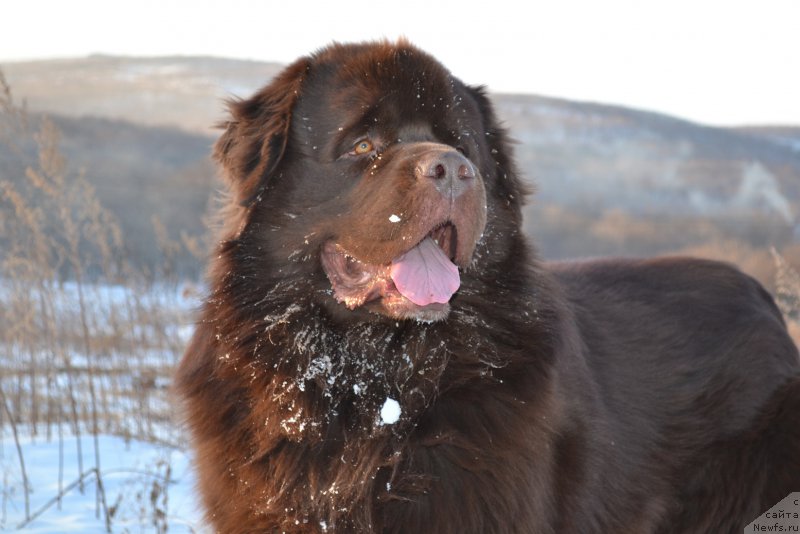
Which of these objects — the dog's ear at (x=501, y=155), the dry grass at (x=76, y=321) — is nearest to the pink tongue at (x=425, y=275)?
the dog's ear at (x=501, y=155)

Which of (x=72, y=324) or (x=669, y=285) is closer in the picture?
(x=669, y=285)

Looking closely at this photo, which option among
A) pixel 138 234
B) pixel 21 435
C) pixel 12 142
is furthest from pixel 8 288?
pixel 138 234

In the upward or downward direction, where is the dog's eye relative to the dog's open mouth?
upward

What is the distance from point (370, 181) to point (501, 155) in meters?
0.83

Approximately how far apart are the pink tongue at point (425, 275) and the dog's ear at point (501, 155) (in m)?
0.63

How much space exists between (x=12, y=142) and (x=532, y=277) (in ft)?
10.6

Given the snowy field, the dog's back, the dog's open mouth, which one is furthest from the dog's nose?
the snowy field

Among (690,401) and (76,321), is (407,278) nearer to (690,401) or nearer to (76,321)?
(690,401)

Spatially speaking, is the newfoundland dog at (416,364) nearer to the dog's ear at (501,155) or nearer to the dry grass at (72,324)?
the dog's ear at (501,155)

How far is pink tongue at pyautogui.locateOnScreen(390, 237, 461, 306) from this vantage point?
9.48 feet

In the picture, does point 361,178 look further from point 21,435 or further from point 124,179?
point 124,179

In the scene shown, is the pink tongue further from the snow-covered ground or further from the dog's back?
the snow-covered ground

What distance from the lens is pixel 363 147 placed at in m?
3.17

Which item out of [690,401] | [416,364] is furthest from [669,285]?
[416,364]
